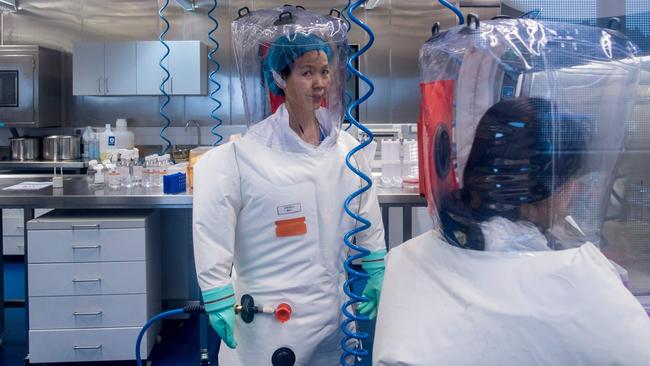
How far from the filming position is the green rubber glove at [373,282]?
5.31 ft

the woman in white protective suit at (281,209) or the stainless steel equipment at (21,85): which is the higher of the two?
the stainless steel equipment at (21,85)

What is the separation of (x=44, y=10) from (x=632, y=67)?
19.5 ft

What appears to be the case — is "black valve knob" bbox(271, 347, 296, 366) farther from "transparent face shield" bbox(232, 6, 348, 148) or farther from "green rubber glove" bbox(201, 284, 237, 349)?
"transparent face shield" bbox(232, 6, 348, 148)

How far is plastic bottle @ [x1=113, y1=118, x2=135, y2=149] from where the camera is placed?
5.26m

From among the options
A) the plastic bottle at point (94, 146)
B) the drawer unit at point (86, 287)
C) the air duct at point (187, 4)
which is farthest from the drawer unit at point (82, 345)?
the air duct at point (187, 4)

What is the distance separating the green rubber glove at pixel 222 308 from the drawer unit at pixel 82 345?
1.41 metres

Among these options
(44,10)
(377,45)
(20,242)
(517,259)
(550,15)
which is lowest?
(20,242)

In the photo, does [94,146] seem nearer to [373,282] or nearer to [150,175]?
[150,175]

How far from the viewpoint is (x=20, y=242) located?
5.00 meters

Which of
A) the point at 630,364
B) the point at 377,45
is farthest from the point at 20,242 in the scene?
the point at 630,364

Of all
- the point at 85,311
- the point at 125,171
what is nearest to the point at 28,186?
the point at 125,171

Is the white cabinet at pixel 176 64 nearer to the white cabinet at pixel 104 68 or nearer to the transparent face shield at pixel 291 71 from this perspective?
the white cabinet at pixel 104 68

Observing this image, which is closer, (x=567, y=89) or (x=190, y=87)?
(x=567, y=89)

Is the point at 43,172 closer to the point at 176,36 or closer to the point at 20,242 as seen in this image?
the point at 20,242
